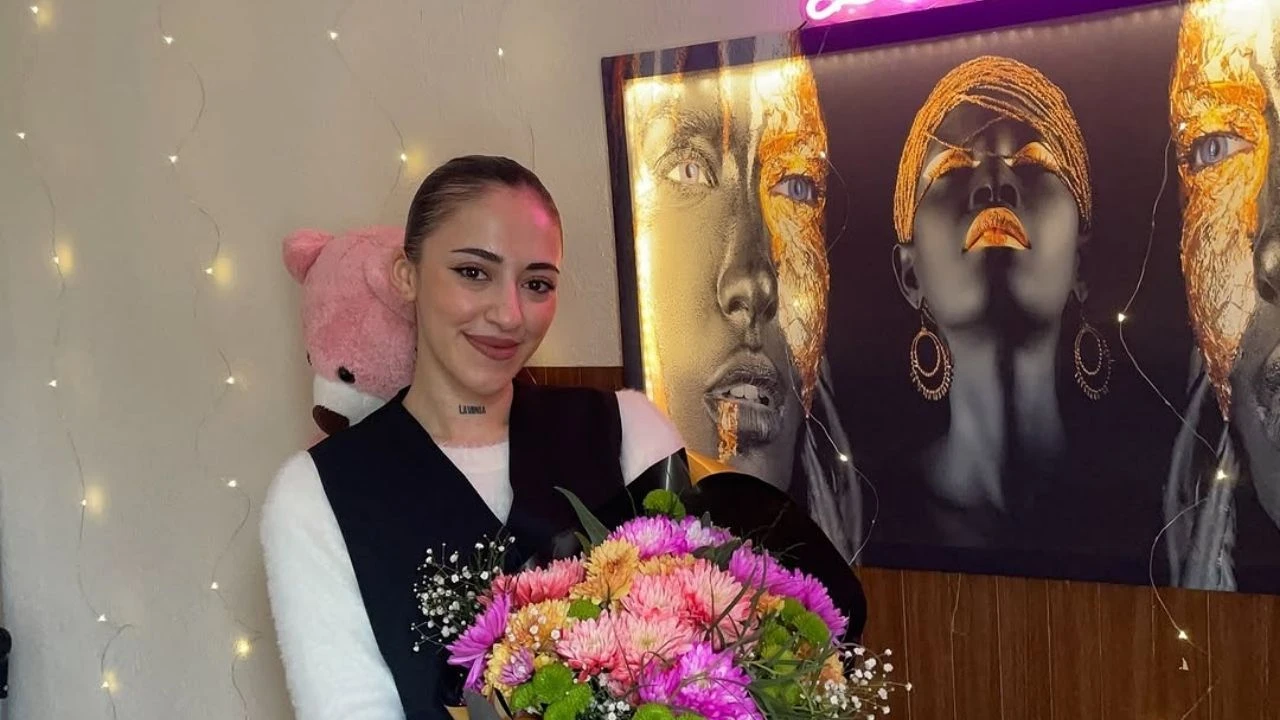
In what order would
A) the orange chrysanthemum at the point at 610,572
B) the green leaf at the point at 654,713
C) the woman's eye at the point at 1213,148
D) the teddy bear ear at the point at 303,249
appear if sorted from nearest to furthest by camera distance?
1. the green leaf at the point at 654,713
2. the orange chrysanthemum at the point at 610,572
3. the woman's eye at the point at 1213,148
4. the teddy bear ear at the point at 303,249

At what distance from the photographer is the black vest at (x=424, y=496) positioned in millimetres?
1314

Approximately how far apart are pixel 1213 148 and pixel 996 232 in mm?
266

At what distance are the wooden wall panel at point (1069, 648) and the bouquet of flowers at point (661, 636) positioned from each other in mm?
521

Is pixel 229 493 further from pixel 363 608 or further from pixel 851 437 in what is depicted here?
pixel 851 437

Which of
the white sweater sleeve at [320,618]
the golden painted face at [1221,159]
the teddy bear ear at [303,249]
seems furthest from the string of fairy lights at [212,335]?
the golden painted face at [1221,159]

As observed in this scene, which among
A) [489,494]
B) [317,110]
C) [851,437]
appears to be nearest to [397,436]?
[489,494]

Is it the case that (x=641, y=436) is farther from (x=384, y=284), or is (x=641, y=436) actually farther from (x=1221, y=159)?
(x=1221, y=159)

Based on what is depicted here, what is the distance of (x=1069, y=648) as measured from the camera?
156 centimetres

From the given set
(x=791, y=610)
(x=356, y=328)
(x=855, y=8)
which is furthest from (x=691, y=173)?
(x=791, y=610)

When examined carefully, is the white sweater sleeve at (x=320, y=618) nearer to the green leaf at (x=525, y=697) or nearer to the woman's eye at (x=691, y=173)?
the green leaf at (x=525, y=697)

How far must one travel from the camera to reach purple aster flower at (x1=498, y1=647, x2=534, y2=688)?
99 centimetres

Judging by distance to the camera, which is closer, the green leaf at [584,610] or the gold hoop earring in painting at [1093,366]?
the green leaf at [584,610]

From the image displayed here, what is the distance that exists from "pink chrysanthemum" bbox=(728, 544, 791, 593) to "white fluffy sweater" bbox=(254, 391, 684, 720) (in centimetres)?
43

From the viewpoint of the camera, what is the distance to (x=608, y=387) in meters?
1.87
